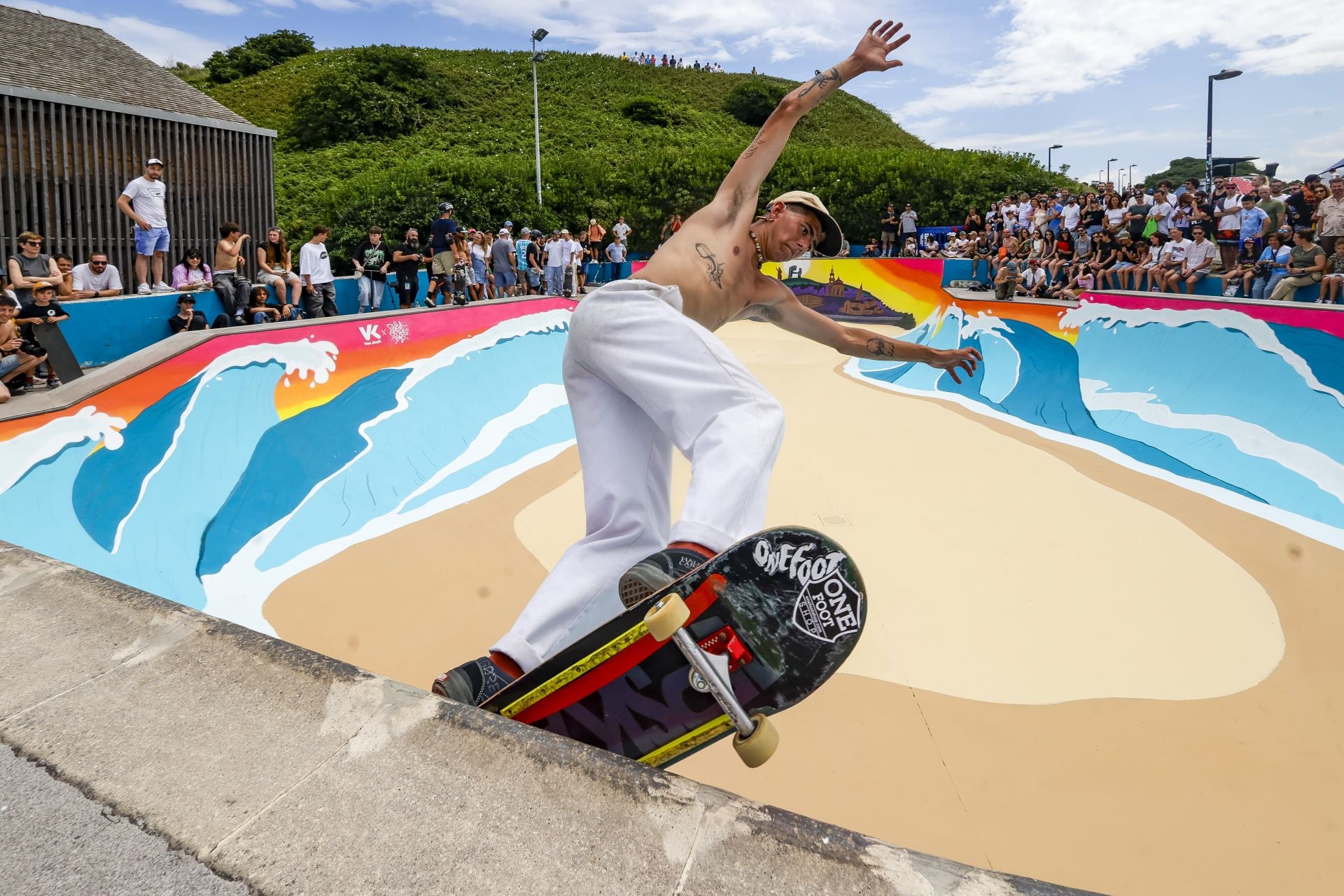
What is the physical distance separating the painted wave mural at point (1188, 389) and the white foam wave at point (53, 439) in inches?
371

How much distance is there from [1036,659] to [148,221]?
32.4ft

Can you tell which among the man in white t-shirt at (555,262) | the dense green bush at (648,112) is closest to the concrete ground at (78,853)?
the man in white t-shirt at (555,262)

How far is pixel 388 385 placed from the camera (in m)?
9.36

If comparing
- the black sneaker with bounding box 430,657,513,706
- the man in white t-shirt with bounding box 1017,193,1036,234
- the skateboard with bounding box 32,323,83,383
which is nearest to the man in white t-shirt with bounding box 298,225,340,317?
the skateboard with bounding box 32,323,83,383

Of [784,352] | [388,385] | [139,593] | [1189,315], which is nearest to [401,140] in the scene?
[784,352]

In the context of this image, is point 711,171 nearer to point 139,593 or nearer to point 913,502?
point 913,502

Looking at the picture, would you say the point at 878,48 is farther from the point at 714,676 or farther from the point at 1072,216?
the point at 1072,216

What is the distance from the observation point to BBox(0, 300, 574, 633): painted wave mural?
5.29 m

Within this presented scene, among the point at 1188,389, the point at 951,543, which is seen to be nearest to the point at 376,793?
the point at 951,543

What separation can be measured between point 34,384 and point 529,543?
171 inches

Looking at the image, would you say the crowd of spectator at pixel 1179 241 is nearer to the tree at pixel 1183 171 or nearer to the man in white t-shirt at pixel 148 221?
the man in white t-shirt at pixel 148 221

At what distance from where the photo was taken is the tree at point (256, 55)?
178ft

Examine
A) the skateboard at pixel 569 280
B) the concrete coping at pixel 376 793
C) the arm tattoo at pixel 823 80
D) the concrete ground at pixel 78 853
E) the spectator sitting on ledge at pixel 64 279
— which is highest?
the skateboard at pixel 569 280

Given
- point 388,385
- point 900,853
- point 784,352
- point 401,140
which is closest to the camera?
point 900,853
